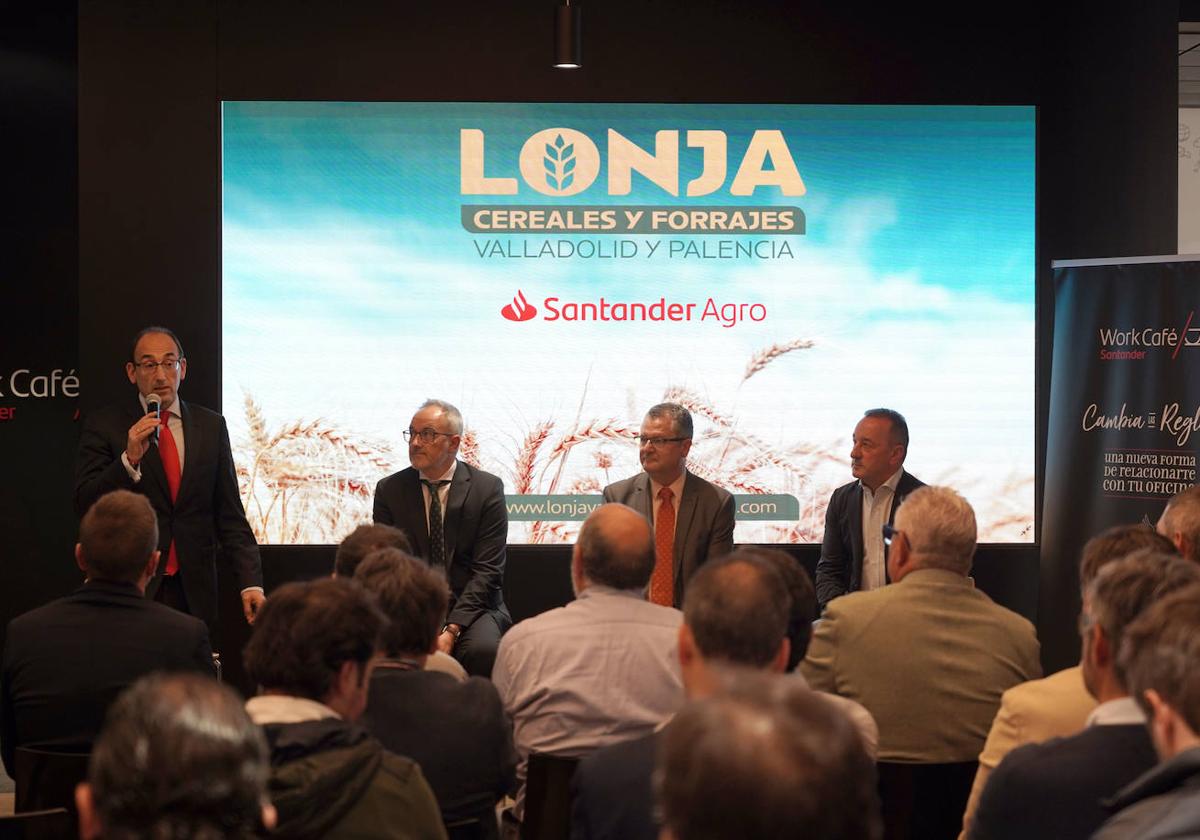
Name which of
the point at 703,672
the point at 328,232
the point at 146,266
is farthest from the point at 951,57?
the point at 703,672

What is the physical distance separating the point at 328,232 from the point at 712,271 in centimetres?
174

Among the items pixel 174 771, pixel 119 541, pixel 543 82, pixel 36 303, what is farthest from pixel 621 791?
pixel 36 303

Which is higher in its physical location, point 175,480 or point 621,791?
point 175,480

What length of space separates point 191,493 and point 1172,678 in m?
4.08

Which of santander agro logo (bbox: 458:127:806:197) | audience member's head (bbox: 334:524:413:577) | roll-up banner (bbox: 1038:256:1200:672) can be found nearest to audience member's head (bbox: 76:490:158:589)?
audience member's head (bbox: 334:524:413:577)

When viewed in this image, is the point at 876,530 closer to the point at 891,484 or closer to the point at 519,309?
the point at 891,484

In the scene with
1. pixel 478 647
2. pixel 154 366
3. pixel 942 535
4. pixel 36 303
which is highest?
pixel 36 303

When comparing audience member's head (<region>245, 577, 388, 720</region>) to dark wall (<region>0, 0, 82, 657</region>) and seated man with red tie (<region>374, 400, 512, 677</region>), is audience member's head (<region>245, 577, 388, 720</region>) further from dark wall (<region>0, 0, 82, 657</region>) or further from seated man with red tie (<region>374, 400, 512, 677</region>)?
dark wall (<region>0, 0, 82, 657</region>)

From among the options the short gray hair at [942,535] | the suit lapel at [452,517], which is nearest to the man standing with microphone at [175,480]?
the suit lapel at [452,517]

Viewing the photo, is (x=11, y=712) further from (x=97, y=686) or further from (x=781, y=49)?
(x=781, y=49)

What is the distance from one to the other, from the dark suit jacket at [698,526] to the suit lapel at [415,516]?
2.53 ft

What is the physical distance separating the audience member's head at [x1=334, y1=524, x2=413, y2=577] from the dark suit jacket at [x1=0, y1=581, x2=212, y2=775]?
408 mm

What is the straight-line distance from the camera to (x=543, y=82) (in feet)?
20.8

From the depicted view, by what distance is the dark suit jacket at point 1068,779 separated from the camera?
2160 mm
